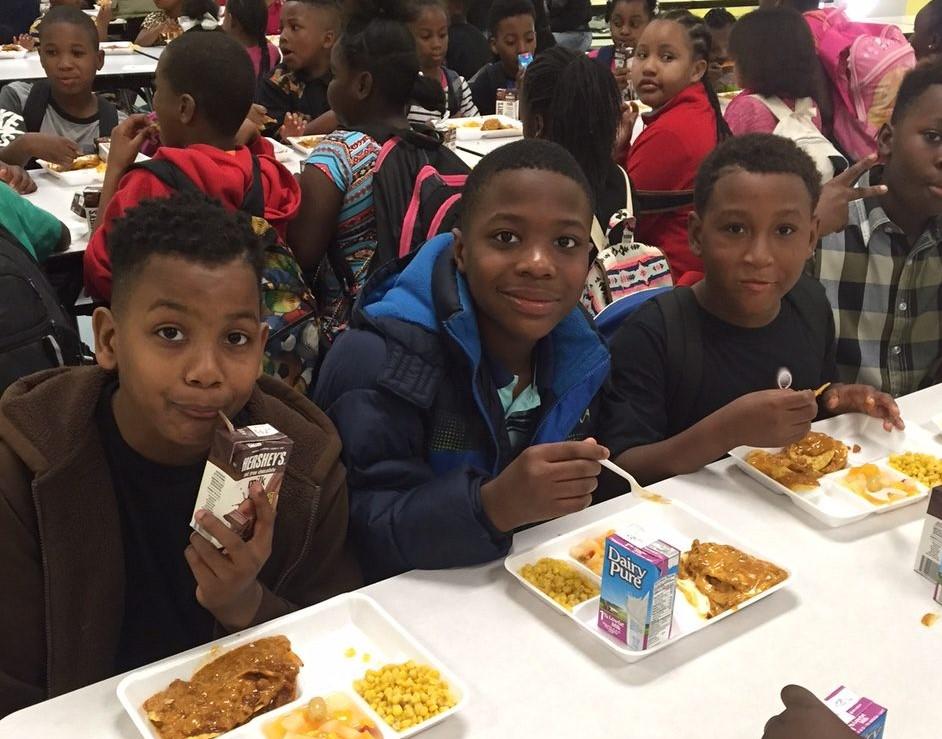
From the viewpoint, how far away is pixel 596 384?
1.69 metres

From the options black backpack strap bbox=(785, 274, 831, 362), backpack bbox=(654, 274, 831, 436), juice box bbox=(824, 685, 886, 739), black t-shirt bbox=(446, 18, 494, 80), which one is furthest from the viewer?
black t-shirt bbox=(446, 18, 494, 80)

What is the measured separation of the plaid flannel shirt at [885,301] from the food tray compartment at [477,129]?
7.07 ft

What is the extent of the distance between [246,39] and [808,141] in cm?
325

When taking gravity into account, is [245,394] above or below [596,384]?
above

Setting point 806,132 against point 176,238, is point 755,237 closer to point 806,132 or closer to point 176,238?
point 176,238

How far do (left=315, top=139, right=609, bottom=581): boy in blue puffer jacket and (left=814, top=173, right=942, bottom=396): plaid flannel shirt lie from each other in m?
1.00

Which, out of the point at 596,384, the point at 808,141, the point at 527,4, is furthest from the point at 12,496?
the point at 527,4

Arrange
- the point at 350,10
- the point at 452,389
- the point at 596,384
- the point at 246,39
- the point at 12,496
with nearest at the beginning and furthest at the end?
1. the point at 12,496
2. the point at 452,389
3. the point at 596,384
4. the point at 350,10
5. the point at 246,39

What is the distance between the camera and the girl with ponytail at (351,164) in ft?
9.23

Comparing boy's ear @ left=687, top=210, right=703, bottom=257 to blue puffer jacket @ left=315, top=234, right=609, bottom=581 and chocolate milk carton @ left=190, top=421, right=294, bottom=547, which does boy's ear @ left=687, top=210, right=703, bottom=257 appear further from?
chocolate milk carton @ left=190, top=421, right=294, bottom=547

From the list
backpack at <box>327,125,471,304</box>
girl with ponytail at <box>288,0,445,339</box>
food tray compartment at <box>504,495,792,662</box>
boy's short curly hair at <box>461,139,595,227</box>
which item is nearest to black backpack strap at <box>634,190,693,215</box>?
backpack at <box>327,125,471,304</box>

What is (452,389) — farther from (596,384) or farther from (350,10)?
(350,10)

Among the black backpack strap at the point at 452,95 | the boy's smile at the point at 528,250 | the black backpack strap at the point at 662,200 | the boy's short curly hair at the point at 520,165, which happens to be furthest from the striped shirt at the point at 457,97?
the boy's smile at the point at 528,250

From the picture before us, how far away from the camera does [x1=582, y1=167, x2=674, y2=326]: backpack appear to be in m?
2.09
